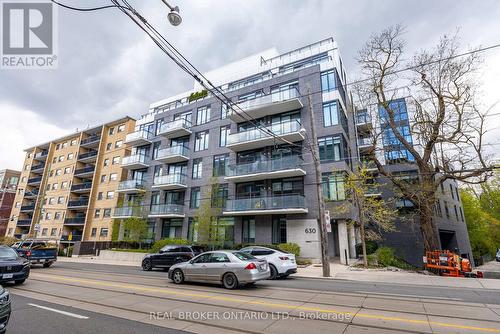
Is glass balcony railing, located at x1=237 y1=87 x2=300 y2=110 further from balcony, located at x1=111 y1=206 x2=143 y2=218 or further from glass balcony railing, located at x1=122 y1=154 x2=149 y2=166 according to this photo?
glass balcony railing, located at x1=122 y1=154 x2=149 y2=166

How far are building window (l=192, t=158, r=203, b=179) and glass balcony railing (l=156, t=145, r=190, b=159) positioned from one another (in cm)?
151

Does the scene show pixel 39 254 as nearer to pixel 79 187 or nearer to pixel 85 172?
pixel 79 187

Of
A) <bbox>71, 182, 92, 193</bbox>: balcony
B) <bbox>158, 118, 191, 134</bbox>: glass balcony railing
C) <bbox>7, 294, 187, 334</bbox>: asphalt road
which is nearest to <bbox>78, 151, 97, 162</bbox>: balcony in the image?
<bbox>71, 182, 92, 193</bbox>: balcony

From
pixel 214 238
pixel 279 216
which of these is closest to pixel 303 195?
pixel 279 216

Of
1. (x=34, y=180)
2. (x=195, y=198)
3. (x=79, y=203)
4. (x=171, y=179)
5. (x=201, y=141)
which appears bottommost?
(x=195, y=198)

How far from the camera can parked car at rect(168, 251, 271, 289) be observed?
9.12 meters

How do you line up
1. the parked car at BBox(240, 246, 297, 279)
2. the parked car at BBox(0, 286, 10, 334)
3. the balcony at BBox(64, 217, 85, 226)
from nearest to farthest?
1. the parked car at BBox(0, 286, 10, 334)
2. the parked car at BBox(240, 246, 297, 279)
3. the balcony at BBox(64, 217, 85, 226)

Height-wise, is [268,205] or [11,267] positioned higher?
[268,205]

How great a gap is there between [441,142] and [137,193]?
31.0 m

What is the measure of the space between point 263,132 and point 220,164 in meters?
6.48

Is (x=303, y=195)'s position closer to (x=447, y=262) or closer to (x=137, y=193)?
(x=447, y=262)

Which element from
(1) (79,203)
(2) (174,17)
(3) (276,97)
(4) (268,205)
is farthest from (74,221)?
(2) (174,17)

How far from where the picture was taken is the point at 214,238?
890 inches

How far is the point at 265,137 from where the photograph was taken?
74.0 feet
